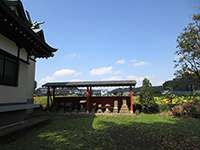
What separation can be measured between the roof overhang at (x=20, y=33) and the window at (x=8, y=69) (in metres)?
0.63

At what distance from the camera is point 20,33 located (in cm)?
938

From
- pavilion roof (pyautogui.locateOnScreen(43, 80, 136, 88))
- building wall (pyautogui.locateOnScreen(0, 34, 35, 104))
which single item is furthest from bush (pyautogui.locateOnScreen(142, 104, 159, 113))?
building wall (pyautogui.locateOnScreen(0, 34, 35, 104))

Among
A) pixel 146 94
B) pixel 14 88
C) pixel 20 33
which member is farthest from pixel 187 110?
pixel 20 33

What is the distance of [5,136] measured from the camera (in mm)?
8250

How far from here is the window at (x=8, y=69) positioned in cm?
960

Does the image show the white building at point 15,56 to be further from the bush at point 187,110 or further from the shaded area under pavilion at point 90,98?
the bush at point 187,110

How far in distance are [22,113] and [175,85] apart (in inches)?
725

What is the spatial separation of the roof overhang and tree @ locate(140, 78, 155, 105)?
11.1m

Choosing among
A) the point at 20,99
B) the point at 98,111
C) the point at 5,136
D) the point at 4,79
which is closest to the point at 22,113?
the point at 20,99

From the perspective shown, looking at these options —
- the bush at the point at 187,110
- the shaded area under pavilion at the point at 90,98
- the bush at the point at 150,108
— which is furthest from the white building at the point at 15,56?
the bush at the point at 150,108

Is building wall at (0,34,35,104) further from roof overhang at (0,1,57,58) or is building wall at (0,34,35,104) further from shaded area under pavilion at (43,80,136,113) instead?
shaded area under pavilion at (43,80,136,113)

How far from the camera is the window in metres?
9.60

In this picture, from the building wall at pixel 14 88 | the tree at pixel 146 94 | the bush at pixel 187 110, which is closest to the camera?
Result: the building wall at pixel 14 88

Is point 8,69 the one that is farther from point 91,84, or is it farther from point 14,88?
point 91,84
